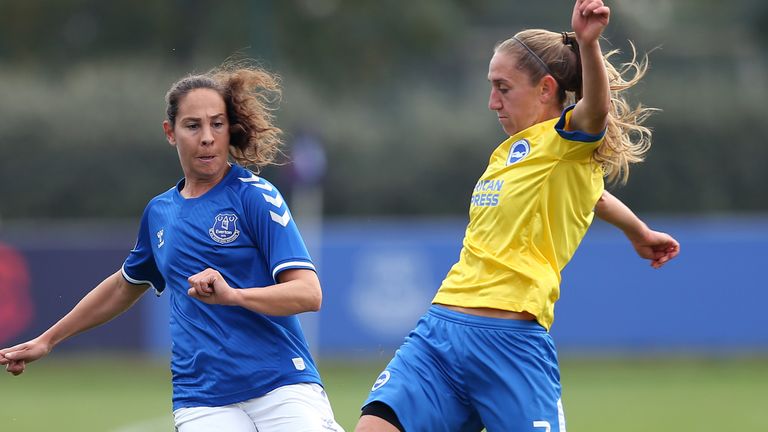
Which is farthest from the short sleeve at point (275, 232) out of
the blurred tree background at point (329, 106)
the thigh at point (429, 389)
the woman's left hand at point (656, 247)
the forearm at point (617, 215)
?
the blurred tree background at point (329, 106)

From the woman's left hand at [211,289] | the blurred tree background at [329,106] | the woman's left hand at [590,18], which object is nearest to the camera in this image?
the woman's left hand at [211,289]

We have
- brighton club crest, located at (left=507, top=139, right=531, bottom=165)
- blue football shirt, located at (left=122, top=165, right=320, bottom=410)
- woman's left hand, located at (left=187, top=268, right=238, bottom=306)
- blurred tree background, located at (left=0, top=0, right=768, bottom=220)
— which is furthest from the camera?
blurred tree background, located at (left=0, top=0, right=768, bottom=220)

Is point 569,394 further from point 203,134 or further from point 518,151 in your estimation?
point 203,134

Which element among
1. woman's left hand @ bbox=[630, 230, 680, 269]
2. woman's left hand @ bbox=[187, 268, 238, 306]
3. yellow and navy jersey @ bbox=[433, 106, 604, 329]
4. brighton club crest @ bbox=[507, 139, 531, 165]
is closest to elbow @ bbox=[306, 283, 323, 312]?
woman's left hand @ bbox=[187, 268, 238, 306]

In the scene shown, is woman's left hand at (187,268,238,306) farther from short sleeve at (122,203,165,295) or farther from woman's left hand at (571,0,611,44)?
woman's left hand at (571,0,611,44)

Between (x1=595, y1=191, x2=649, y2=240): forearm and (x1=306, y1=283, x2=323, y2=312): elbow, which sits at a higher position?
(x1=595, y1=191, x2=649, y2=240): forearm

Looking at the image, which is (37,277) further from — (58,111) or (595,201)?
(595,201)

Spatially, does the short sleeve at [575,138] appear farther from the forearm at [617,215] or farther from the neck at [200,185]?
the neck at [200,185]

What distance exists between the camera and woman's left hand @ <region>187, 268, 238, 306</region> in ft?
14.5

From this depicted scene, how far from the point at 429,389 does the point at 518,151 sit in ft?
3.21

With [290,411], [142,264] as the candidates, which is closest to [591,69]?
[290,411]

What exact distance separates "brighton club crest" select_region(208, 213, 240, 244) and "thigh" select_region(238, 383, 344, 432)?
0.59 meters

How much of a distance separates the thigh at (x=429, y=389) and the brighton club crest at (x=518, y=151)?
0.69m

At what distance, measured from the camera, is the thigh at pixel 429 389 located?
500cm
